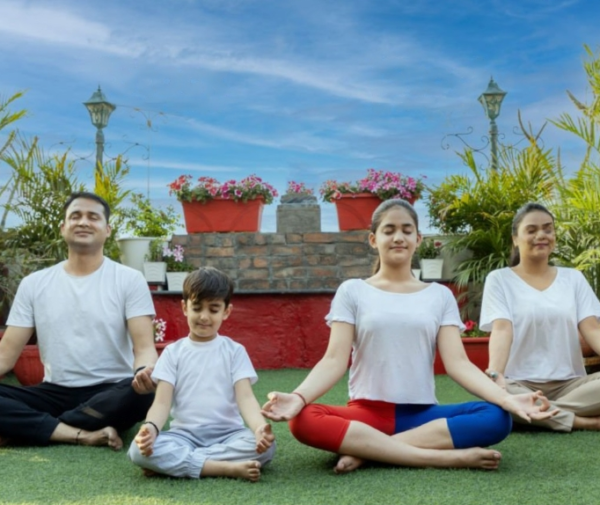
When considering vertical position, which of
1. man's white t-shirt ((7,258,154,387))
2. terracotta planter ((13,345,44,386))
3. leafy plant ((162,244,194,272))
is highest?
leafy plant ((162,244,194,272))

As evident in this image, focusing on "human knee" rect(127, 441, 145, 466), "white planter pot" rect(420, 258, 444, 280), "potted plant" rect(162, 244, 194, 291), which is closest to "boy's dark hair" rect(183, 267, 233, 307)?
"human knee" rect(127, 441, 145, 466)

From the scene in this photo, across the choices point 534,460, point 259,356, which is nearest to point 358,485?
point 534,460

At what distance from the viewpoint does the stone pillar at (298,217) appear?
8469mm

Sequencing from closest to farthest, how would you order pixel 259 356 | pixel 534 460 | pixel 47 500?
1. pixel 47 500
2. pixel 534 460
3. pixel 259 356

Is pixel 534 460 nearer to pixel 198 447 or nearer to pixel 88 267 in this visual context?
pixel 198 447

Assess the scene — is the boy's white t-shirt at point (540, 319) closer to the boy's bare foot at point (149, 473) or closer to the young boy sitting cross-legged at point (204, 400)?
the young boy sitting cross-legged at point (204, 400)

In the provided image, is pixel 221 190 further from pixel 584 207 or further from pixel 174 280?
pixel 584 207

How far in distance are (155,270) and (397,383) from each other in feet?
17.1

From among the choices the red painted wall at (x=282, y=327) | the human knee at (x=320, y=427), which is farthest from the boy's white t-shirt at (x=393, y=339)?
the red painted wall at (x=282, y=327)

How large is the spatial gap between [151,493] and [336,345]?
2.71 ft

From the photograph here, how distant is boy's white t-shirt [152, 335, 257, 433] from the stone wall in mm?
5125

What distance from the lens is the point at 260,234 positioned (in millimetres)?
8039

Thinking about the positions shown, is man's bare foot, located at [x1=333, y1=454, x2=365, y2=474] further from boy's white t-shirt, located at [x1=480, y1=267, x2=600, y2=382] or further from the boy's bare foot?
boy's white t-shirt, located at [x1=480, y1=267, x2=600, y2=382]

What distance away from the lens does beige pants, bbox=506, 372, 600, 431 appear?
3463 millimetres
